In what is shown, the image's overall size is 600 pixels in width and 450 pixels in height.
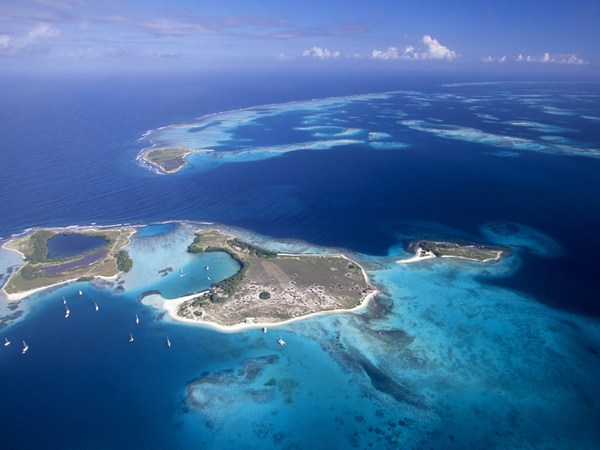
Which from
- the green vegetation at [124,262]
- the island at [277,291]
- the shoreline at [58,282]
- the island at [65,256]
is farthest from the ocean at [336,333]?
the island at [65,256]

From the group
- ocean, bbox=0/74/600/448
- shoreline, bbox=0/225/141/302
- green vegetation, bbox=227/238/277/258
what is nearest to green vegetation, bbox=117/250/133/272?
shoreline, bbox=0/225/141/302

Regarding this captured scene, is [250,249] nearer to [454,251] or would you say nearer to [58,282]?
[58,282]

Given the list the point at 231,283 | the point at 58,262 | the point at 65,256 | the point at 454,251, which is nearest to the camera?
the point at 231,283

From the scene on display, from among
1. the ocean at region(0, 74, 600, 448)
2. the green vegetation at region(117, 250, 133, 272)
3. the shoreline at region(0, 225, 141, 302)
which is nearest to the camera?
the ocean at region(0, 74, 600, 448)

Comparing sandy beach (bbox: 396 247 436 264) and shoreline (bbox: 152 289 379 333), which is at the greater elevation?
sandy beach (bbox: 396 247 436 264)

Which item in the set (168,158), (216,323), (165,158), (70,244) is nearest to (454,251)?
(216,323)

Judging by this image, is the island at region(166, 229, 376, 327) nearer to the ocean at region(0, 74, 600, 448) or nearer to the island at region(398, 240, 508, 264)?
the ocean at region(0, 74, 600, 448)
